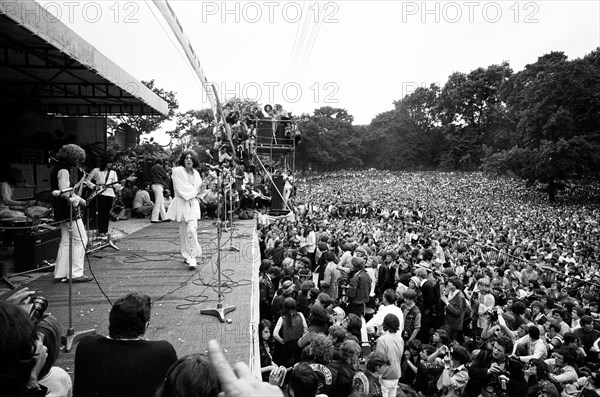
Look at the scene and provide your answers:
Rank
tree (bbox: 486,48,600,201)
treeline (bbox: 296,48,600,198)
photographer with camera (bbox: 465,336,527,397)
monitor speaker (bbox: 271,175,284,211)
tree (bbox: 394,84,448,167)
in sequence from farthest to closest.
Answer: tree (bbox: 394,84,448,167)
treeline (bbox: 296,48,600,198)
tree (bbox: 486,48,600,201)
monitor speaker (bbox: 271,175,284,211)
photographer with camera (bbox: 465,336,527,397)

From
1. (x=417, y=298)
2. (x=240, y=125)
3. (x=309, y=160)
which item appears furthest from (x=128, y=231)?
(x=309, y=160)

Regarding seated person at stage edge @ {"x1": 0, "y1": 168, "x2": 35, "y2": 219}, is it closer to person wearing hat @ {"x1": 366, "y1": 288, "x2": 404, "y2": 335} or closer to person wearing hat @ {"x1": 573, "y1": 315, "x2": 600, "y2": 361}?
person wearing hat @ {"x1": 366, "y1": 288, "x2": 404, "y2": 335}

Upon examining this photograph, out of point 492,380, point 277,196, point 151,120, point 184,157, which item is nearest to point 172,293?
point 184,157

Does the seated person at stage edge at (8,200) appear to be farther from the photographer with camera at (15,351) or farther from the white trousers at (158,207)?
the photographer with camera at (15,351)

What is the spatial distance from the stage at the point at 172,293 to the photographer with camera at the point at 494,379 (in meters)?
2.51

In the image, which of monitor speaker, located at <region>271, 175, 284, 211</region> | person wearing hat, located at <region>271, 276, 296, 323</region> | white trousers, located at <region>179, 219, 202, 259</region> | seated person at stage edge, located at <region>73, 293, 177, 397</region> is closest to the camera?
seated person at stage edge, located at <region>73, 293, 177, 397</region>

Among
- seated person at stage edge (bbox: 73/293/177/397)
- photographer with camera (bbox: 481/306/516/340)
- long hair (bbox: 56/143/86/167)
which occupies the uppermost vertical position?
long hair (bbox: 56/143/86/167)

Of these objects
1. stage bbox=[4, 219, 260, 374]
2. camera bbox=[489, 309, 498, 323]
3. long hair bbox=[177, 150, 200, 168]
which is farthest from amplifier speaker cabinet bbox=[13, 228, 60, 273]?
camera bbox=[489, 309, 498, 323]

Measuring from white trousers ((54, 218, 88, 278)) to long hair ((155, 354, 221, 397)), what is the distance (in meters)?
4.01

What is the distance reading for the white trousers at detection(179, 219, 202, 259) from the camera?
638 cm

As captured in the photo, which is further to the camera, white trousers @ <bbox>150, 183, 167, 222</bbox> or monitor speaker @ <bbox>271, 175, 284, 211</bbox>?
monitor speaker @ <bbox>271, 175, 284, 211</bbox>

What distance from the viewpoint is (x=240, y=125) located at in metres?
13.9

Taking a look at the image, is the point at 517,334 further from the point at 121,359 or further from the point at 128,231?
the point at 128,231

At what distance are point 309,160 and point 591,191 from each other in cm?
4181
